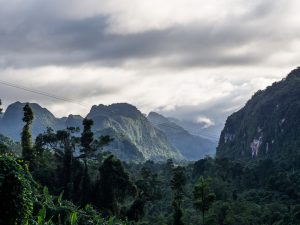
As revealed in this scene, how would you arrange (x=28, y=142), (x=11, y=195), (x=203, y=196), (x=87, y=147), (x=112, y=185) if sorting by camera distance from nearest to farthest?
(x=11, y=195) < (x=203, y=196) < (x=112, y=185) < (x=28, y=142) < (x=87, y=147)

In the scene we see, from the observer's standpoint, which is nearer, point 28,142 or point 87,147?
point 28,142

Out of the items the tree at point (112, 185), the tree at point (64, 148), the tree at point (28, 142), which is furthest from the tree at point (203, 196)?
the tree at point (28, 142)

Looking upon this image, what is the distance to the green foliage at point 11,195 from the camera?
67.7 ft

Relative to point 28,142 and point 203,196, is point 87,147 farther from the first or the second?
point 203,196

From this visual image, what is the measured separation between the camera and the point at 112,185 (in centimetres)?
6450

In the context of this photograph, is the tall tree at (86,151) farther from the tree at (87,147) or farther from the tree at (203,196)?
the tree at (203,196)

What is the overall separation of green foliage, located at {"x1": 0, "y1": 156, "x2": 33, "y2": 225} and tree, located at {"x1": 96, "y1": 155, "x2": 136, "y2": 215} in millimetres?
43134

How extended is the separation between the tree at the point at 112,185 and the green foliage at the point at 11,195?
4313cm

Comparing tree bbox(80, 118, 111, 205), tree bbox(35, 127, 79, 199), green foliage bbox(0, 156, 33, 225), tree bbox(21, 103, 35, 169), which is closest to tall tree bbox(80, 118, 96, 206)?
tree bbox(80, 118, 111, 205)

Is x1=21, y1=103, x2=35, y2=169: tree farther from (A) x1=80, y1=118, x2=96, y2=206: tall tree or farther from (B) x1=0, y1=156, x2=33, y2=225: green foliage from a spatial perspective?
(B) x1=0, y1=156, x2=33, y2=225: green foliage

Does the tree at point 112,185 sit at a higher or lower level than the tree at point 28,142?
lower

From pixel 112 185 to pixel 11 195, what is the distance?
145ft

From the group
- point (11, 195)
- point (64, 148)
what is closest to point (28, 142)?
point (64, 148)

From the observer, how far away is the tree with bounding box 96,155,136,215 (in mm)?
64188
